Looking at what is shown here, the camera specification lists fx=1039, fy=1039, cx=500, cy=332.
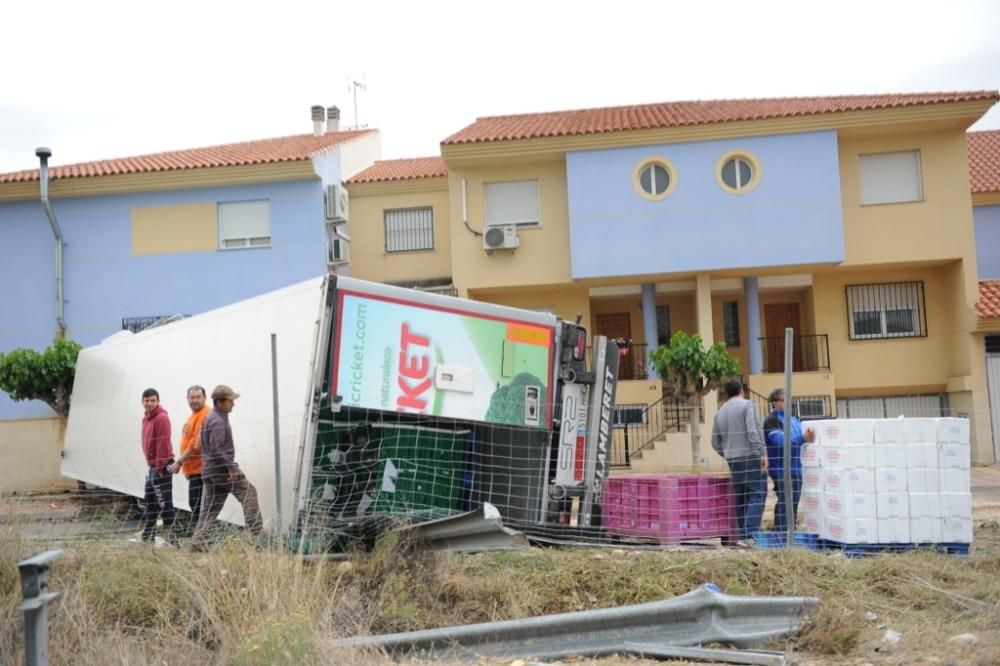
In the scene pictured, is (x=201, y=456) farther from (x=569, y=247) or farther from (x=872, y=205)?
(x=872, y=205)

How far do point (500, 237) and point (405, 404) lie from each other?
595 inches

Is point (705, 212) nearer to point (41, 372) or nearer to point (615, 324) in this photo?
point (615, 324)

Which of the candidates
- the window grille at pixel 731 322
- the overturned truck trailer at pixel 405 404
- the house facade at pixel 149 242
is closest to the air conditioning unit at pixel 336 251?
the house facade at pixel 149 242

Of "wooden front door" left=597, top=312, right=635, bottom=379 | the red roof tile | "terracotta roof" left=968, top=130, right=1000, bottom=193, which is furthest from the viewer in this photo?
"terracotta roof" left=968, top=130, right=1000, bottom=193

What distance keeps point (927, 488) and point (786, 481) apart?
4.29 feet

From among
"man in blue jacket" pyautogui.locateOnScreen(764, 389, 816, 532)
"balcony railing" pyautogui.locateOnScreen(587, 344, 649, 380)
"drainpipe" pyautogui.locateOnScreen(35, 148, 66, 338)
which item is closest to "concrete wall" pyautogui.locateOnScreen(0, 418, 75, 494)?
"drainpipe" pyautogui.locateOnScreen(35, 148, 66, 338)

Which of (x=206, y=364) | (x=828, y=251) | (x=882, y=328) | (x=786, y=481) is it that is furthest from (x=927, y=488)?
(x=882, y=328)

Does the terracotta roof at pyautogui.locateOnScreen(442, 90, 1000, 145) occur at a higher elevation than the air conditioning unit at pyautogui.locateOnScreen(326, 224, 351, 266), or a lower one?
higher

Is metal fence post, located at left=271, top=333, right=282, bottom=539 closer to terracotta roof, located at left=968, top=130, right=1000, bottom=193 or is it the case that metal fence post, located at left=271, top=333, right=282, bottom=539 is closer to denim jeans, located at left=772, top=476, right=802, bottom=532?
denim jeans, located at left=772, top=476, right=802, bottom=532

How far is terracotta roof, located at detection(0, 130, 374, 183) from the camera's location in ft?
82.5

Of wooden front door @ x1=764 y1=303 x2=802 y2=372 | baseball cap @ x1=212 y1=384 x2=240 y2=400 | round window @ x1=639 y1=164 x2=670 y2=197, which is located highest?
round window @ x1=639 y1=164 x2=670 y2=197

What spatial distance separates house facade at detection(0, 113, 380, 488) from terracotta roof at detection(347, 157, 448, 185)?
207cm

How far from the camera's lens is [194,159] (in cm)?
2648

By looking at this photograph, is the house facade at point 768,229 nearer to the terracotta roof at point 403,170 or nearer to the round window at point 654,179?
the round window at point 654,179
